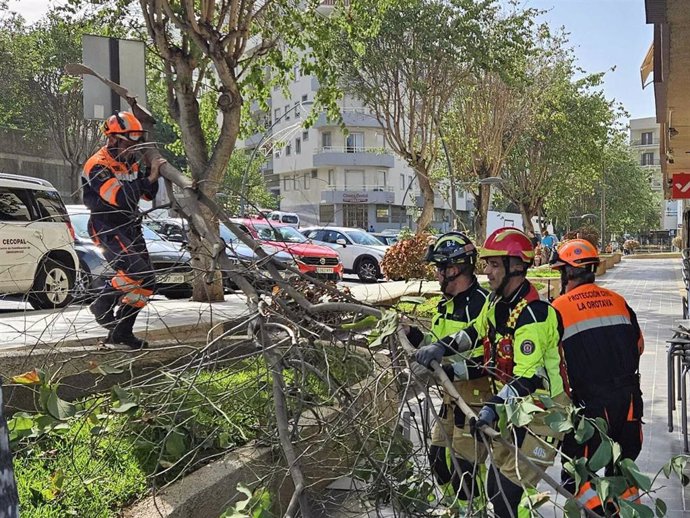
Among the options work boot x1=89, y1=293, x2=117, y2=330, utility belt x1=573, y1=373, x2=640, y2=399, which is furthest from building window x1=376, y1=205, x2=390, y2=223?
utility belt x1=573, y1=373, x2=640, y2=399

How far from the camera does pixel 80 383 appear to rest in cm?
476

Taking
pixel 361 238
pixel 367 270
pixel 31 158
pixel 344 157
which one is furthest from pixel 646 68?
pixel 344 157

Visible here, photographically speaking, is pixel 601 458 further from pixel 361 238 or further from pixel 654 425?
pixel 361 238

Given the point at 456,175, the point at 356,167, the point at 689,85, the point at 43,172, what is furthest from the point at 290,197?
the point at 689,85

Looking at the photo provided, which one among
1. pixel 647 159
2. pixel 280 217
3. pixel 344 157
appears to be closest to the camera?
pixel 280 217

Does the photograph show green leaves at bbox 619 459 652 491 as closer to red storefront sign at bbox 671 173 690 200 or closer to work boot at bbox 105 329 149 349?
work boot at bbox 105 329 149 349

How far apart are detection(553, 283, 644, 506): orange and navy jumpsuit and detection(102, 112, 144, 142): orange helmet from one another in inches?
119

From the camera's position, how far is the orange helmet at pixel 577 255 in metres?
4.05

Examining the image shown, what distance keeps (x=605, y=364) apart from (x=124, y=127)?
11.0ft

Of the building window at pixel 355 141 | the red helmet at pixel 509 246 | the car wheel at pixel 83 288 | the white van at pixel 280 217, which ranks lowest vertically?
the car wheel at pixel 83 288

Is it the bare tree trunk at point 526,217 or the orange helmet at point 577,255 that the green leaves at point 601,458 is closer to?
the orange helmet at point 577,255

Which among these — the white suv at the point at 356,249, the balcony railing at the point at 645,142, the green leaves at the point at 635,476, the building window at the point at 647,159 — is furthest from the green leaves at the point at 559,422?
the balcony railing at the point at 645,142

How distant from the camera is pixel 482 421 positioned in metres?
2.40

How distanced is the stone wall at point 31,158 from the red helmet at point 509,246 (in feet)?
98.5
